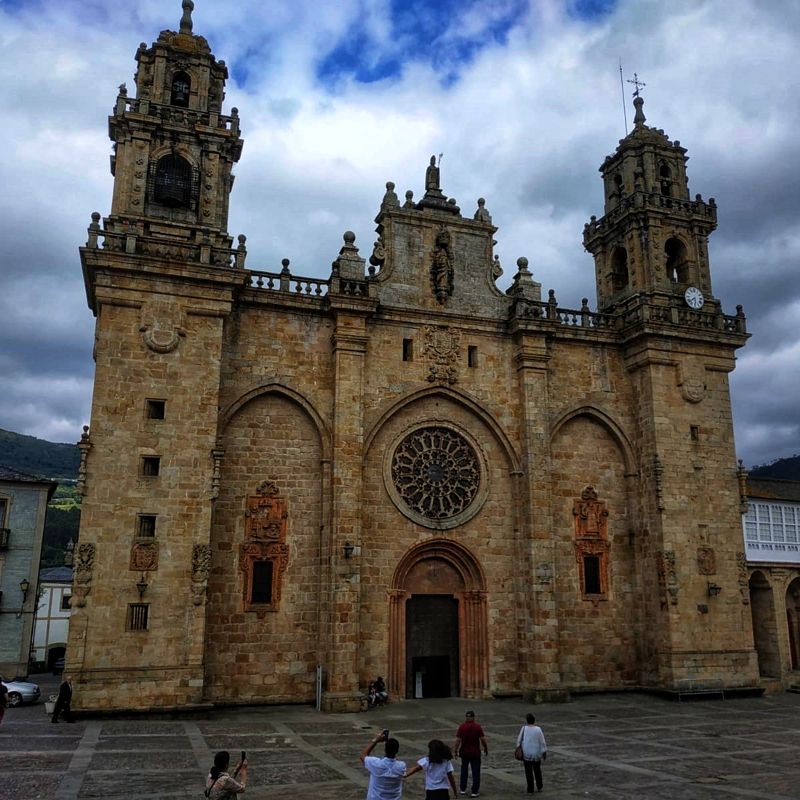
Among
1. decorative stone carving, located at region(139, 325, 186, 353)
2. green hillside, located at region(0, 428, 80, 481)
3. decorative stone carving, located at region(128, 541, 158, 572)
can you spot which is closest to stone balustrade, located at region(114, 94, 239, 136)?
decorative stone carving, located at region(139, 325, 186, 353)

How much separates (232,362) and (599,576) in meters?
15.4

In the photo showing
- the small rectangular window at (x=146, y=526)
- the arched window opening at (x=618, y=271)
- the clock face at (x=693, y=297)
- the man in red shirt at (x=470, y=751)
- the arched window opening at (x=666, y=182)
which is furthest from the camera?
the arched window opening at (x=618, y=271)

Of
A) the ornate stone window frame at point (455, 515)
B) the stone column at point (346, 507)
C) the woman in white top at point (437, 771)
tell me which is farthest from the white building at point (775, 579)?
the woman in white top at point (437, 771)

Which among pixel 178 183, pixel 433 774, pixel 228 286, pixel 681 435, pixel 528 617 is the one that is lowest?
pixel 433 774

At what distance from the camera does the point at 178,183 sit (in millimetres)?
26016

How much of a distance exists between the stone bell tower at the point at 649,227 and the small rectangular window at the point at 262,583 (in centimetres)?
1841

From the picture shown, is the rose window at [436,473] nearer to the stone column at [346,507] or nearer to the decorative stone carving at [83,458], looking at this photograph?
the stone column at [346,507]

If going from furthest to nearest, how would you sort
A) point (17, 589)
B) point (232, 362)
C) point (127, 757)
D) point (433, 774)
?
1. point (17, 589)
2. point (232, 362)
3. point (127, 757)
4. point (433, 774)

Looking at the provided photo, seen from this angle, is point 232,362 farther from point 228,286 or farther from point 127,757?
point 127,757

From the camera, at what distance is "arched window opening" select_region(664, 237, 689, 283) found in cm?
3194

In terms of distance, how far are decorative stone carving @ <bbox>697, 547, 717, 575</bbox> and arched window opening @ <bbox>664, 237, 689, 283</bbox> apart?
37.6 ft

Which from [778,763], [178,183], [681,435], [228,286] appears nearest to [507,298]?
[681,435]

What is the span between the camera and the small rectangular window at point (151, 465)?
73.2 feet

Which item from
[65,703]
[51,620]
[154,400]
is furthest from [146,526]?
[51,620]
